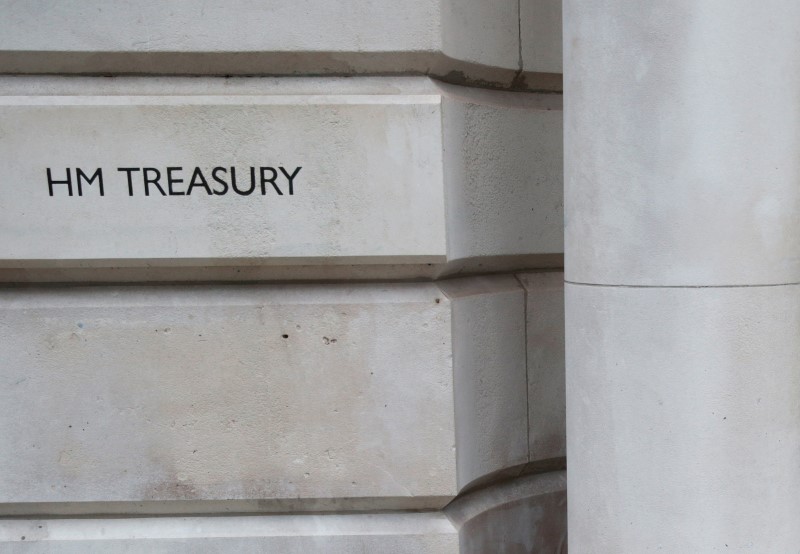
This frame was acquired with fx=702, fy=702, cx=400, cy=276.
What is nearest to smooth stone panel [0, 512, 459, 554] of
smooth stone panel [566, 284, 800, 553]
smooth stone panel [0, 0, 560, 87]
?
smooth stone panel [566, 284, 800, 553]

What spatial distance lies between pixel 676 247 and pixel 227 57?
1.82m

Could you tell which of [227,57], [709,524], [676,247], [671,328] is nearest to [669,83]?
[676,247]

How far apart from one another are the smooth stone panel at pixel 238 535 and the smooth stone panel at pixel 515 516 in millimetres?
142

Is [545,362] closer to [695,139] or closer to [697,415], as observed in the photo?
[697,415]

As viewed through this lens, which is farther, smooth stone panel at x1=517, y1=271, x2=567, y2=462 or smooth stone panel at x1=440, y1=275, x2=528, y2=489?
smooth stone panel at x1=517, y1=271, x2=567, y2=462

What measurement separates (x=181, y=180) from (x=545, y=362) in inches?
70.7

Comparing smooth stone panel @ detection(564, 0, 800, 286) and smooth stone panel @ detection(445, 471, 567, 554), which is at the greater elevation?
smooth stone panel @ detection(564, 0, 800, 286)

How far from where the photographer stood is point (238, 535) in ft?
9.59

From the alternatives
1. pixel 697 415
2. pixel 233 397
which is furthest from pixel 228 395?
pixel 697 415

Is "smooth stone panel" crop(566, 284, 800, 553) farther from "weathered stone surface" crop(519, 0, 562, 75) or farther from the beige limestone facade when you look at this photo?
"weathered stone surface" crop(519, 0, 562, 75)

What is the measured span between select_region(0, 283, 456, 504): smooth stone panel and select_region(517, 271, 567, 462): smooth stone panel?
534 mm

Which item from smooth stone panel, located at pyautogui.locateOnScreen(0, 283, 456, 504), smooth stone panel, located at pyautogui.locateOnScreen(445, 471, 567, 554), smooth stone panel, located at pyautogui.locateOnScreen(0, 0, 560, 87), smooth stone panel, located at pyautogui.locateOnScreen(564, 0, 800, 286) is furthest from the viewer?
smooth stone panel, located at pyautogui.locateOnScreen(445, 471, 567, 554)

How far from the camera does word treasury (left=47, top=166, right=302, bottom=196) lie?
279cm

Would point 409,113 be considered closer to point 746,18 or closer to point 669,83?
point 669,83
